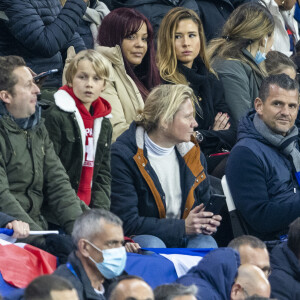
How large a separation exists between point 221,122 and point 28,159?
280 centimetres

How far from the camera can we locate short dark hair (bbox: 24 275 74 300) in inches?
210

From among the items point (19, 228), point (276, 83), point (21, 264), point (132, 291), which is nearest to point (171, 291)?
point (132, 291)

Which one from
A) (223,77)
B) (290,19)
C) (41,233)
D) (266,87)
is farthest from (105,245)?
(290,19)

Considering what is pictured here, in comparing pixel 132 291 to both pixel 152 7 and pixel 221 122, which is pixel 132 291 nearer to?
pixel 221 122

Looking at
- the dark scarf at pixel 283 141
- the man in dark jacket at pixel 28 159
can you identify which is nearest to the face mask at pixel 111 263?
the man in dark jacket at pixel 28 159

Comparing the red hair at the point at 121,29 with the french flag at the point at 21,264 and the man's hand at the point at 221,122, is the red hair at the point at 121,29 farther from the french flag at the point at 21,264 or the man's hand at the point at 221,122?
the french flag at the point at 21,264

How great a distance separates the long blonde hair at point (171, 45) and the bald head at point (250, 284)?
2.92 meters

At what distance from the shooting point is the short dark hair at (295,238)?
8.05 m

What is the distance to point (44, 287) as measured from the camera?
5.37 metres

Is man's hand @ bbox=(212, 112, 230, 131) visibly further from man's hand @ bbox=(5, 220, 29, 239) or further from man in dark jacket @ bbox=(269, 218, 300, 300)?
man's hand @ bbox=(5, 220, 29, 239)

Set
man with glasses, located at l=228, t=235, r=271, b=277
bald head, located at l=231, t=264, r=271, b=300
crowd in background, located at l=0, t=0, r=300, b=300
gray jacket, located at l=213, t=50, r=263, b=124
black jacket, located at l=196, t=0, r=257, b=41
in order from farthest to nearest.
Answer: black jacket, located at l=196, t=0, r=257, b=41 → gray jacket, located at l=213, t=50, r=263, b=124 → man with glasses, located at l=228, t=235, r=271, b=277 → crowd in background, located at l=0, t=0, r=300, b=300 → bald head, located at l=231, t=264, r=271, b=300

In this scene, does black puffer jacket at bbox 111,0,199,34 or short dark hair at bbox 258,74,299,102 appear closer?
short dark hair at bbox 258,74,299,102

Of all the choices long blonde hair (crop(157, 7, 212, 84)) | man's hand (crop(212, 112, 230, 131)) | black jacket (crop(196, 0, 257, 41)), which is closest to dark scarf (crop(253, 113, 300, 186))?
man's hand (crop(212, 112, 230, 131))

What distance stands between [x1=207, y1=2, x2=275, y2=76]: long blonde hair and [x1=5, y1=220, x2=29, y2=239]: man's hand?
4017mm
